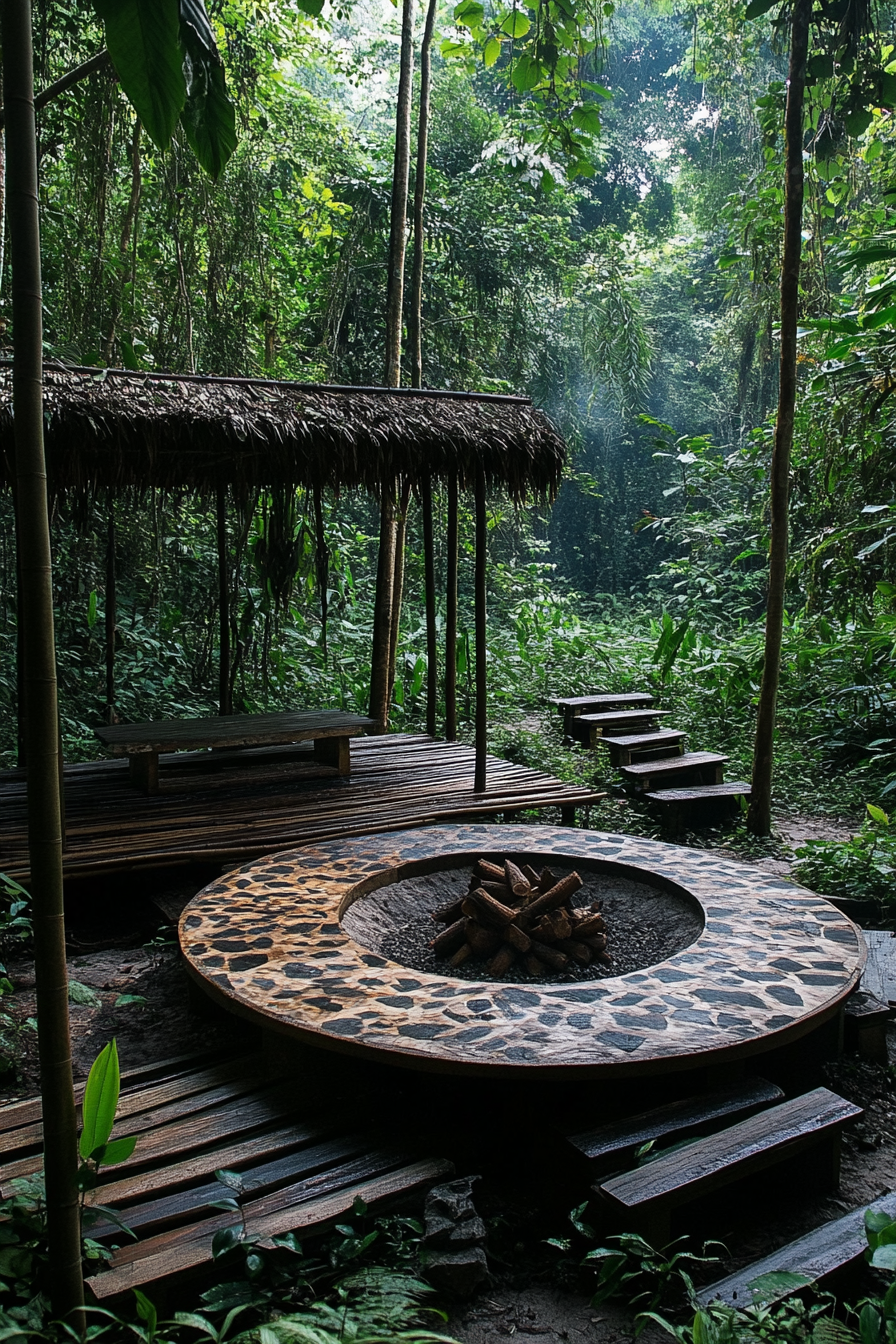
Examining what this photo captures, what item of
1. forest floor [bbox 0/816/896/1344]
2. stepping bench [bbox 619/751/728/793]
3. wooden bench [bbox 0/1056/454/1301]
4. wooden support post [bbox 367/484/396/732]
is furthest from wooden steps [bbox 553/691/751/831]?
wooden bench [bbox 0/1056/454/1301]

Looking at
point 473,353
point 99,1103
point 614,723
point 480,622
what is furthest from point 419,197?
point 99,1103

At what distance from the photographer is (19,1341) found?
1.69 meters

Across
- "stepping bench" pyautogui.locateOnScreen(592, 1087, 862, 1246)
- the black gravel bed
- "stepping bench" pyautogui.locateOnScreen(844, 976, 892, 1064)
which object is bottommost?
"stepping bench" pyautogui.locateOnScreen(844, 976, 892, 1064)

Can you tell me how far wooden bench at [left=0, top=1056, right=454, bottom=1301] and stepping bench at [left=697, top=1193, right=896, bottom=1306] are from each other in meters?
0.70

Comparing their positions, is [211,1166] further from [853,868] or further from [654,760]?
[654,760]

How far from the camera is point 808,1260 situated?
6.88 ft

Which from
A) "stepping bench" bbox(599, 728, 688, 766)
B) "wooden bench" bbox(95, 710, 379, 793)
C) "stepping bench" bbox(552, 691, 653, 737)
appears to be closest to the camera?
"wooden bench" bbox(95, 710, 379, 793)

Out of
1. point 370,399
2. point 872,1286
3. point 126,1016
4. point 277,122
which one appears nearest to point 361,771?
point 370,399

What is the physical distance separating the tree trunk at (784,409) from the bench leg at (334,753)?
8.04 feet

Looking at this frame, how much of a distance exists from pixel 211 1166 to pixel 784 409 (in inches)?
191

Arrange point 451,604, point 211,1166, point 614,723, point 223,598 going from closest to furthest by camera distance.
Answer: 1. point 211,1166
2. point 451,604
3. point 223,598
4. point 614,723

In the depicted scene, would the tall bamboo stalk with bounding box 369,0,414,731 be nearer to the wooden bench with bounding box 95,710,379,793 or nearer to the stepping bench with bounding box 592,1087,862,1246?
the wooden bench with bounding box 95,710,379,793

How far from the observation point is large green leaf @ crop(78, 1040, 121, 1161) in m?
2.11

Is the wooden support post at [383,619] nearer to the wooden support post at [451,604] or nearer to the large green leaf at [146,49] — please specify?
the wooden support post at [451,604]
